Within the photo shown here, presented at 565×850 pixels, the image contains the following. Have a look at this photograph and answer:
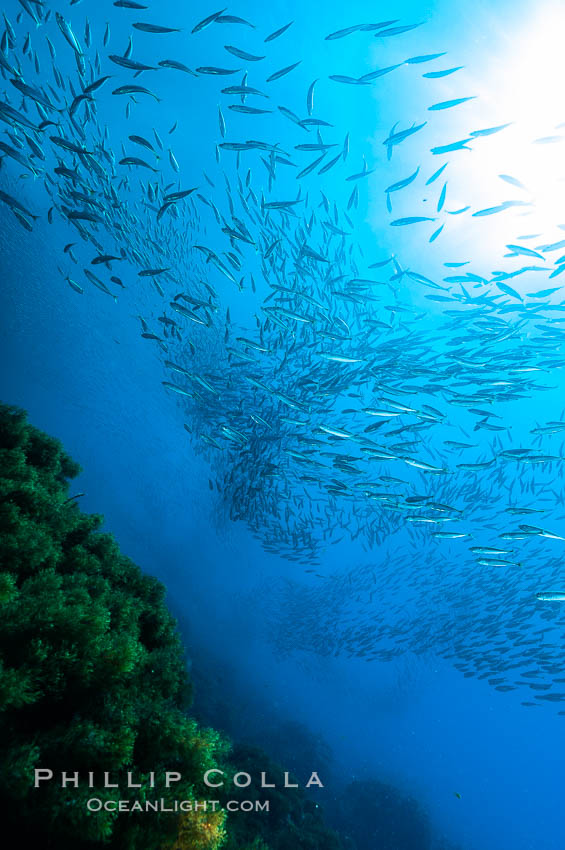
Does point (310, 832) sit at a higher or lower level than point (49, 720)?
lower

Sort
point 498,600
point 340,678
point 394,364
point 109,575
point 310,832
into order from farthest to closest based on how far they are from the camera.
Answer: point 340,678, point 498,600, point 394,364, point 310,832, point 109,575

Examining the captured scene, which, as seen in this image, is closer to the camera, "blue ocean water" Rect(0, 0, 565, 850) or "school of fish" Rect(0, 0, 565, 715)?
"school of fish" Rect(0, 0, 565, 715)

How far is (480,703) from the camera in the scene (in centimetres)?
6606

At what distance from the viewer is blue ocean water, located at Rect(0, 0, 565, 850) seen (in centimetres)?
1016

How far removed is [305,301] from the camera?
1516 cm

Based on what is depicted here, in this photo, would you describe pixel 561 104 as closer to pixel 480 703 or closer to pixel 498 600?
pixel 498 600

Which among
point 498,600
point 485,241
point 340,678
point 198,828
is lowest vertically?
point 340,678

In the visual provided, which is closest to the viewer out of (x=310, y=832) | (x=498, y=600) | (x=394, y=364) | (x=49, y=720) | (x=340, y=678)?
(x=49, y=720)

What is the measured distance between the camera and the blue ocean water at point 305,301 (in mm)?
10164

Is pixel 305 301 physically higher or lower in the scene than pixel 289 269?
lower

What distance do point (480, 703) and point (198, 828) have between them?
87.3 meters

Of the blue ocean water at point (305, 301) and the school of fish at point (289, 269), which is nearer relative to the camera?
the school of fish at point (289, 269)

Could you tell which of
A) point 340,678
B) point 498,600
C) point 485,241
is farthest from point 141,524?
point 485,241

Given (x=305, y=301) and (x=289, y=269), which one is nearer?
(x=305, y=301)
